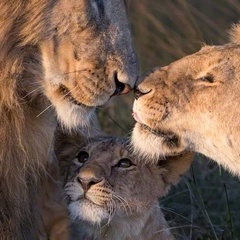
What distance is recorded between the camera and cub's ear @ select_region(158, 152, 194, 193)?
10.5 ft

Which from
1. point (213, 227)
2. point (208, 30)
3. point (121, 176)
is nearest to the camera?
point (121, 176)

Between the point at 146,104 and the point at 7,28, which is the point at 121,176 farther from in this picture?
the point at 7,28

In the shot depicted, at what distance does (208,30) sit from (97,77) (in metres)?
2.70

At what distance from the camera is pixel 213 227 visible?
3646mm

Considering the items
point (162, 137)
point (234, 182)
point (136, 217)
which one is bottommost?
point (234, 182)

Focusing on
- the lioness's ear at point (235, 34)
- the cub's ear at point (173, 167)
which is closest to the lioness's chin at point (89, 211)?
the cub's ear at point (173, 167)

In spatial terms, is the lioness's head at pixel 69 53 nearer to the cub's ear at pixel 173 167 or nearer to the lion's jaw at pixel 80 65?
the lion's jaw at pixel 80 65

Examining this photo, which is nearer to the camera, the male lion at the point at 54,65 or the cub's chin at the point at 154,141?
the male lion at the point at 54,65

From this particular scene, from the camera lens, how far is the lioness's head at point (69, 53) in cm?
294

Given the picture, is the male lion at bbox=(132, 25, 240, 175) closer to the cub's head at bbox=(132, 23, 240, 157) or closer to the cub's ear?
the cub's head at bbox=(132, 23, 240, 157)

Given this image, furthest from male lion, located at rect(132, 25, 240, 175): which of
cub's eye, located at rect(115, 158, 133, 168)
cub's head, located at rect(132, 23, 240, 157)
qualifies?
cub's eye, located at rect(115, 158, 133, 168)

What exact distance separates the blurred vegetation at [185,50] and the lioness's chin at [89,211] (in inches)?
35.6

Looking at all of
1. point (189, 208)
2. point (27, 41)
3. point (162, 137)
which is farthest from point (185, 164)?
point (189, 208)

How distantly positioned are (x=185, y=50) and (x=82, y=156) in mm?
2237
